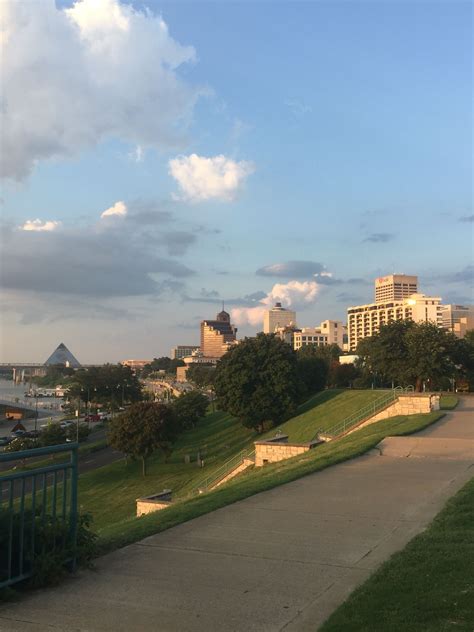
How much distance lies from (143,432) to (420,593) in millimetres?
34531

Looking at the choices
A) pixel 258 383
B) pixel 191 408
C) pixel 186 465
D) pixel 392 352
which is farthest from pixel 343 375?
pixel 186 465

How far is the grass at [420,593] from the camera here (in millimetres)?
4043

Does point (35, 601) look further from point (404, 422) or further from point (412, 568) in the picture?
point (404, 422)

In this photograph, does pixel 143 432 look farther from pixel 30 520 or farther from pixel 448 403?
pixel 30 520

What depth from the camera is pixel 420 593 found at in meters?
4.62

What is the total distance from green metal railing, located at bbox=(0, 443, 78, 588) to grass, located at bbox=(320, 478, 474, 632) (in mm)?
2454

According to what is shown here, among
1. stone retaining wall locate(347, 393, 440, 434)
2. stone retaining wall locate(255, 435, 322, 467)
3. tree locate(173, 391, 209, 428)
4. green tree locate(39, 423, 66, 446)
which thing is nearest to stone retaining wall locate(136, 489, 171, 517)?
stone retaining wall locate(255, 435, 322, 467)

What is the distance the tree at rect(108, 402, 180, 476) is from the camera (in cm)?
3794

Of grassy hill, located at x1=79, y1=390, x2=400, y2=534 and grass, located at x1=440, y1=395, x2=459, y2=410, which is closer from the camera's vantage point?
grass, located at x1=440, y1=395, x2=459, y2=410

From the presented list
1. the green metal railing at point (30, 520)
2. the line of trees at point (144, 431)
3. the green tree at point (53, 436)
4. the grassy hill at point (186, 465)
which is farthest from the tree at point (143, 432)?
the green metal railing at point (30, 520)

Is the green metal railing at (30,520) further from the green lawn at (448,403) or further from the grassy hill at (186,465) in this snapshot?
the green lawn at (448,403)

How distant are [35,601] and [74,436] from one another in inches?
2091

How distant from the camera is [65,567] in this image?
→ 5223mm

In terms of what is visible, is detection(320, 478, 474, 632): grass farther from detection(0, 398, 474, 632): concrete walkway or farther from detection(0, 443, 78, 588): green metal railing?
detection(0, 443, 78, 588): green metal railing
